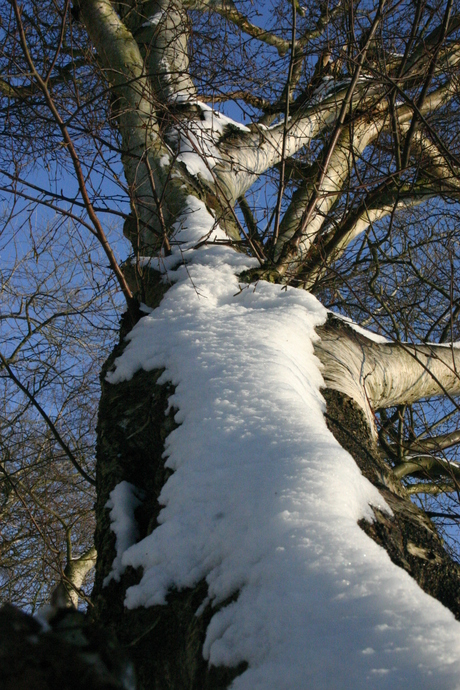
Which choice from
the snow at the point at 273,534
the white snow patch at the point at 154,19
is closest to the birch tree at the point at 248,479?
the snow at the point at 273,534

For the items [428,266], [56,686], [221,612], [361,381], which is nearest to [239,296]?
[361,381]

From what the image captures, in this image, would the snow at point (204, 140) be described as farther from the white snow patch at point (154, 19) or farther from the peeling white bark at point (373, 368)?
the peeling white bark at point (373, 368)

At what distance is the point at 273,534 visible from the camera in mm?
809

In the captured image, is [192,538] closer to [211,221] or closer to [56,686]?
[56,686]

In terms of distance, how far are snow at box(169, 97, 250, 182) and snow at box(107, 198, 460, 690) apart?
130cm

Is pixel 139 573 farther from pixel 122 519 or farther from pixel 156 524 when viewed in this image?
pixel 122 519

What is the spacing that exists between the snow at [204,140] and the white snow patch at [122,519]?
1.69 m

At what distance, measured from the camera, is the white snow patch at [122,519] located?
1.12 meters

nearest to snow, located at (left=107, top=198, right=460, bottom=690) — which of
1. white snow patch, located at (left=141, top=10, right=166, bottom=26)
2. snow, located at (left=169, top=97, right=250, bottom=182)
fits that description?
snow, located at (left=169, top=97, right=250, bottom=182)

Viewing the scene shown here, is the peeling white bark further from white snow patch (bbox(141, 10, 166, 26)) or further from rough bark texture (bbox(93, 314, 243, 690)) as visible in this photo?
white snow patch (bbox(141, 10, 166, 26))

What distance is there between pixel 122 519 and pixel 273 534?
1.76 ft

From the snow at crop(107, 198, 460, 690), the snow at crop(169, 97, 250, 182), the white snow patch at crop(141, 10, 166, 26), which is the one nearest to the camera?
the snow at crop(107, 198, 460, 690)

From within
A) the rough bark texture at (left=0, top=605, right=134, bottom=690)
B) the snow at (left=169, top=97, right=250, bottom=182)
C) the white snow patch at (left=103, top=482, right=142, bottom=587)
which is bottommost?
the rough bark texture at (left=0, top=605, right=134, bottom=690)

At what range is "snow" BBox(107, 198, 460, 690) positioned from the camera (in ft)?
2.02
